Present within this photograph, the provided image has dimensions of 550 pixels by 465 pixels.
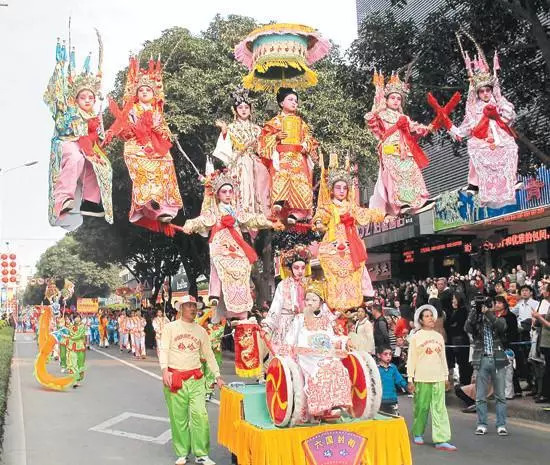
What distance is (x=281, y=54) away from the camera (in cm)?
777

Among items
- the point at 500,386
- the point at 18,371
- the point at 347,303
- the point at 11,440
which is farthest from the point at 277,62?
the point at 18,371

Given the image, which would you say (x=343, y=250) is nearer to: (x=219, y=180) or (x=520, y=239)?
(x=219, y=180)

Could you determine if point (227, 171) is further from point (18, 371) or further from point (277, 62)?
point (18, 371)

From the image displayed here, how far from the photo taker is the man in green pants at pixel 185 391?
7.73m

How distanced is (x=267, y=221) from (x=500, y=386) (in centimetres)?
382

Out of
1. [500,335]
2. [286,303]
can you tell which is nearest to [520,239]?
[500,335]

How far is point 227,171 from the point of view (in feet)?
25.9

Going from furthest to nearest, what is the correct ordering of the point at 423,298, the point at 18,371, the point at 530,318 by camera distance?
the point at 18,371
the point at 423,298
the point at 530,318

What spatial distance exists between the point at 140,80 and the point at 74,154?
118 cm

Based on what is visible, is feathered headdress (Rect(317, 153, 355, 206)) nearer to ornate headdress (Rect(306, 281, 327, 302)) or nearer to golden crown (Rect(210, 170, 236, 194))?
ornate headdress (Rect(306, 281, 327, 302))

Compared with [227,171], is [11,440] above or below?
below

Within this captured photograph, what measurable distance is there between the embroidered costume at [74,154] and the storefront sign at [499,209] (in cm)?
992

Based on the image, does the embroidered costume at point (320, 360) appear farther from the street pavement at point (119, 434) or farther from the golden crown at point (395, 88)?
the golden crown at point (395, 88)

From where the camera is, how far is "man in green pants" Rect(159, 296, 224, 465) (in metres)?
7.73
